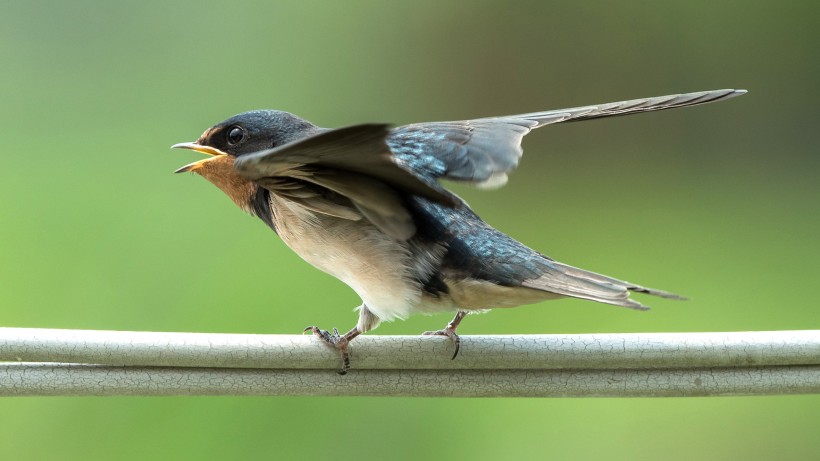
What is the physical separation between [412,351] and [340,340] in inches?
7.7

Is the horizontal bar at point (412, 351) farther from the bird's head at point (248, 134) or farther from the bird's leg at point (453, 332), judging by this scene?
the bird's head at point (248, 134)

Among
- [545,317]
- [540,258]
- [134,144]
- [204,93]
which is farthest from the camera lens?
[204,93]

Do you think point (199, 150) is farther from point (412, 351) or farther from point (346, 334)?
point (412, 351)

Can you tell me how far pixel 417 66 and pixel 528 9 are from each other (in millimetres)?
594

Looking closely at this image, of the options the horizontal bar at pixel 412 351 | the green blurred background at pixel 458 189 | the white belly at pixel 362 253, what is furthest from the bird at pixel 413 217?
the green blurred background at pixel 458 189

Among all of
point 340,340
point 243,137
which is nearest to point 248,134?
point 243,137

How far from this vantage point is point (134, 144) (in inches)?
165

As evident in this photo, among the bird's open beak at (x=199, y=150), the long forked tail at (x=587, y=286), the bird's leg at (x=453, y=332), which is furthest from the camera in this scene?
the bird's open beak at (x=199, y=150)

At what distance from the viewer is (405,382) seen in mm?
1020

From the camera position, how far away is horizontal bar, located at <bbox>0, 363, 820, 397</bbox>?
3.10 ft

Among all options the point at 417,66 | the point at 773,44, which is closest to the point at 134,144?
the point at 417,66

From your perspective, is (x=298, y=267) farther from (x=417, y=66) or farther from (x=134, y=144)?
(x=417, y=66)

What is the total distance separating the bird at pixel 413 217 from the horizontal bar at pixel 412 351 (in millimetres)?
102

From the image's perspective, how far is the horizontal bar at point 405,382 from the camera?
37.3 inches
